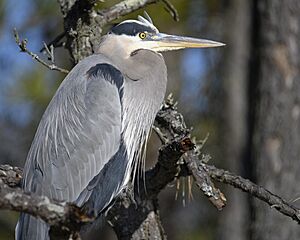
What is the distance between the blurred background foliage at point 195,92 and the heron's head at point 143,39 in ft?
10.4

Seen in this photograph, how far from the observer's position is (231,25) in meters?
8.86

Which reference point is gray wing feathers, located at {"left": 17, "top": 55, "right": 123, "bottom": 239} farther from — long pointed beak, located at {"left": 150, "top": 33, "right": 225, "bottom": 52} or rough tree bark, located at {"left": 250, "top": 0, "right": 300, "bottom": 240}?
rough tree bark, located at {"left": 250, "top": 0, "right": 300, "bottom": 240}

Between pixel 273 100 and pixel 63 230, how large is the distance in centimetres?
344

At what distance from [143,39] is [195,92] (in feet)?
15.2

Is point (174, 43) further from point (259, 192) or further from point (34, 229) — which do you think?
point (34, 229)

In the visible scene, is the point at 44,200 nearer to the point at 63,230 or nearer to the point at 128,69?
the point at 63,230

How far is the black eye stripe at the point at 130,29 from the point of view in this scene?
382cm

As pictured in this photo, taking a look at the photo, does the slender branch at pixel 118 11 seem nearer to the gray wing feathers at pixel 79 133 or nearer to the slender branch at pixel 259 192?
the gray wing feathers at pixel 79 133

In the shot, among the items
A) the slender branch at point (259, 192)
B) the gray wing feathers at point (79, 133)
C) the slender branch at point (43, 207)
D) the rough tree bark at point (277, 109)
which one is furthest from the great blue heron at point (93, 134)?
the rough tree bark at point (277, 109)

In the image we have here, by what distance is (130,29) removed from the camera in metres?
3.83

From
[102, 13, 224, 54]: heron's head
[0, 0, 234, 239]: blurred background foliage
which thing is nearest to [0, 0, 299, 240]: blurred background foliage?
[0, 0, 234, 239]: blurred background foliage

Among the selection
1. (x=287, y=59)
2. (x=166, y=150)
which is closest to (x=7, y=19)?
(x=287, y=59)

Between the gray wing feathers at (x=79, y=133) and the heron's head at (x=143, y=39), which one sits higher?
the heron's head at (x=143, y=39)

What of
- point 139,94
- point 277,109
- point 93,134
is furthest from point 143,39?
point 277,109
